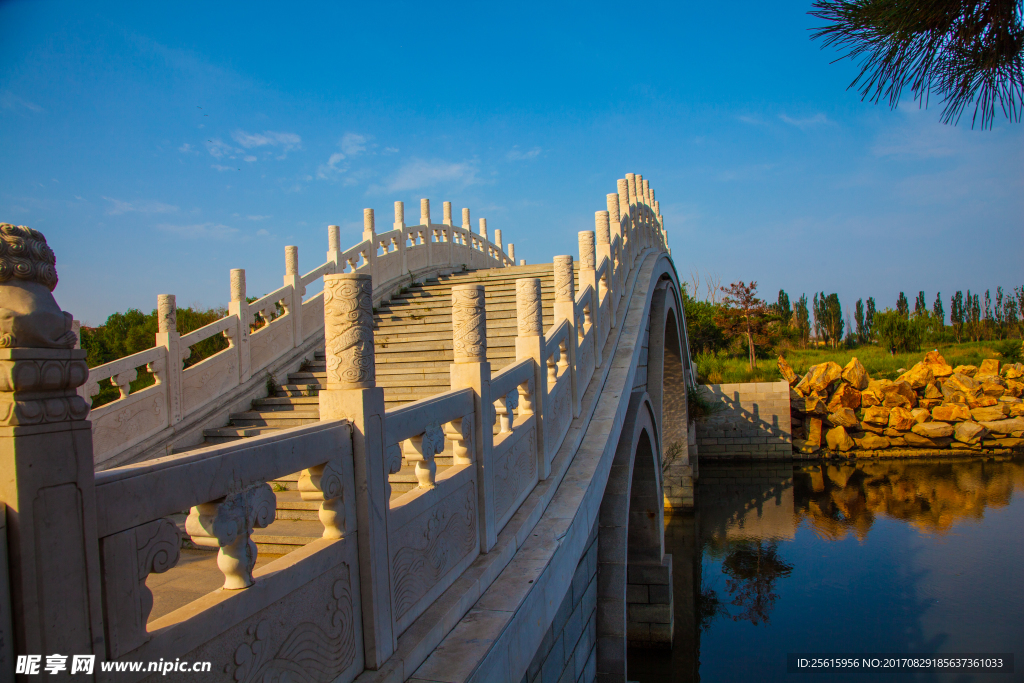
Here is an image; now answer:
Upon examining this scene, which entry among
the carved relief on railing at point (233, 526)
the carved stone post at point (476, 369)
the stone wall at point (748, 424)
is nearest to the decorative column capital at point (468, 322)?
the carved stone post at point (476, 369)

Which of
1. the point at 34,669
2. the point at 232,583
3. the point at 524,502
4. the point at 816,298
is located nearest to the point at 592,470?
the point at 524,502

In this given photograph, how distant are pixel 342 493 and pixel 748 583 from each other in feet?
43.3

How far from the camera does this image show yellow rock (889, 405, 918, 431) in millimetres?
22219

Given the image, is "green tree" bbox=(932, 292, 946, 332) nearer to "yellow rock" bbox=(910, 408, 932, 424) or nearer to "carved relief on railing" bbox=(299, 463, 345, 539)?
"yellow rock" bbox=(910, 408, 932, 424)

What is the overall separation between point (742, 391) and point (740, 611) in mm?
12493

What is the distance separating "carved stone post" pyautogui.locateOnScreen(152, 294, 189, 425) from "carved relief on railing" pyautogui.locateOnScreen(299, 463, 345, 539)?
5.25 m

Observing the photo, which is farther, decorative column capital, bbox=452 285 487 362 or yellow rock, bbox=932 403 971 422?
yellow rock, bbox=932 403 971 422

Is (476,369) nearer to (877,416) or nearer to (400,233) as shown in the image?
(400,233)

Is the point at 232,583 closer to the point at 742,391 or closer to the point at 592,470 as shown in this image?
the point at 592,470

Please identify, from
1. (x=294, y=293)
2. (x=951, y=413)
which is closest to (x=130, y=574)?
(x=294, y=293)

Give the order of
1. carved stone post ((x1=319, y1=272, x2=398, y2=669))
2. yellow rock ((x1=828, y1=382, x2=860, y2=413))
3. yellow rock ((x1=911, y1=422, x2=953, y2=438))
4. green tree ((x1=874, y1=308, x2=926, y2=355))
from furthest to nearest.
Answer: green tree ((x1=874, y1=308, x2=926, y2=355)) → yellow rock ((x1=828, y1=382, x2=860, y2=413)) → yellow rock ((x1=911, y1=422, x2=953, y2=438)) → carved stone post ((x1=319, y1=272, x2=398, y2=669))

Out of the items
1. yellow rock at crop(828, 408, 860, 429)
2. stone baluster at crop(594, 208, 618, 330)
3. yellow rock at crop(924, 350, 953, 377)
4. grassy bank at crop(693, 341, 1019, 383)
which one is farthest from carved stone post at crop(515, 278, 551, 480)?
grassy bank at crop(693, 341, 1019, 383)

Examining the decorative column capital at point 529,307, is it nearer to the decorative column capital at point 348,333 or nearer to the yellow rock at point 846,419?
the decorative column capital at point 348,333

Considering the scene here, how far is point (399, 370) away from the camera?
748 cm
